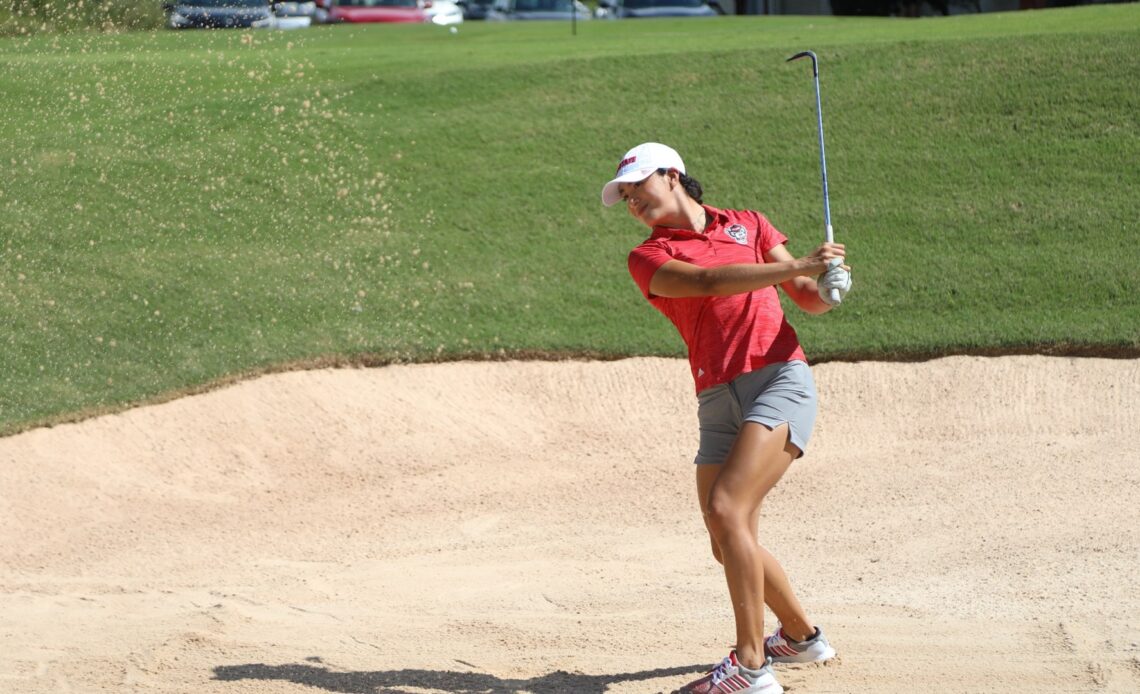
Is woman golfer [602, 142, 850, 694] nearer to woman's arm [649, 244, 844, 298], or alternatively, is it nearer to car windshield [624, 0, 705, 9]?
woman's arm [649, 244, 844, 298]

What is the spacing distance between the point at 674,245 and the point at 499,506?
3.41 metres

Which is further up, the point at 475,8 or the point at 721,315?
the point at 475,8

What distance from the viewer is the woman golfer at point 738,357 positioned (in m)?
4.99

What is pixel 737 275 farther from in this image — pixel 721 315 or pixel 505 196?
pixel 505 196

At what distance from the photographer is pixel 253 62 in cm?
1551

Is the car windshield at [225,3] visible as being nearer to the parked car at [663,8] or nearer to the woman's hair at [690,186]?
the parked car at [663,8]

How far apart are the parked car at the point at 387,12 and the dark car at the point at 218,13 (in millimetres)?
1830

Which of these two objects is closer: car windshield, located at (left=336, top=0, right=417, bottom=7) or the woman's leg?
the woman's leg

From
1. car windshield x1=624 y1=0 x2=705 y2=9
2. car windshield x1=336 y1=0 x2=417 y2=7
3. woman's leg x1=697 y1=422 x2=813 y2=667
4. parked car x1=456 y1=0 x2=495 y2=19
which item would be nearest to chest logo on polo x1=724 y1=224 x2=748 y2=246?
woman's leg x1=697 y1=422 x2=813 y2=667

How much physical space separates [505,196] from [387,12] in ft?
60.1

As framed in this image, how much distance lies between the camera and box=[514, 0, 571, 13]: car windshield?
30516 mm

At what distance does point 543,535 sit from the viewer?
25.6ft

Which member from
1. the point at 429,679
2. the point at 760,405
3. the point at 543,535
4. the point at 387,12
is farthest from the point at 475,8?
the point at 760,405

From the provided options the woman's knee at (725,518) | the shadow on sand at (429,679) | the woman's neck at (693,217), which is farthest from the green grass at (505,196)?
the woman's knee at (725,518)
